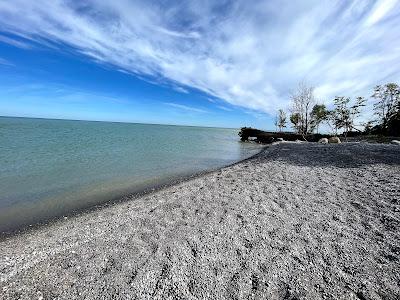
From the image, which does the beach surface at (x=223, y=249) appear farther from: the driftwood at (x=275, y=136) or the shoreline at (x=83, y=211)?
the driftwood at (x=275, y=136)

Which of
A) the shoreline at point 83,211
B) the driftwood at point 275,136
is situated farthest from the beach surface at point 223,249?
the driftwood at point 275,136

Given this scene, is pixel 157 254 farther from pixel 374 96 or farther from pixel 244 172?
pixel 374 96

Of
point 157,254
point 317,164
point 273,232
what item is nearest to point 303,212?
point 273,232

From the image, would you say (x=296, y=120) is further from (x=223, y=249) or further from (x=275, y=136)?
(x=223, y=249)

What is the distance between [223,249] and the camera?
4.57m

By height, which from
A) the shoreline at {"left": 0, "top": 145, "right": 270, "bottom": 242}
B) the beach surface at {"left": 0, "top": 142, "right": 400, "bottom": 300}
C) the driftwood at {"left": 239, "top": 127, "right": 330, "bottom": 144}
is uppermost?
the driftwood at {"left": 239, "top": 127, "right": 330, "bottom": 144}

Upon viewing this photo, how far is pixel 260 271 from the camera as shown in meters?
3.91

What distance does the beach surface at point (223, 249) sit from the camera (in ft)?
11.7

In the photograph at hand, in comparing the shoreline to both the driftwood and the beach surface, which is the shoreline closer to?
the beach surface

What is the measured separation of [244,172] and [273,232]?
20.7 feet

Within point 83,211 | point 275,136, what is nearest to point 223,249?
point 83,211

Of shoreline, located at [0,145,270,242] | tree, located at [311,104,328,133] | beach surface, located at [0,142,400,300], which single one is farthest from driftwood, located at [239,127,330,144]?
beach surface, located at [0,142,400,300]

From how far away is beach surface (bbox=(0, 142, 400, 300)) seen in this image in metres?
3.56

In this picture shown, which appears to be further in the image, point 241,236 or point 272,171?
point 272,171
